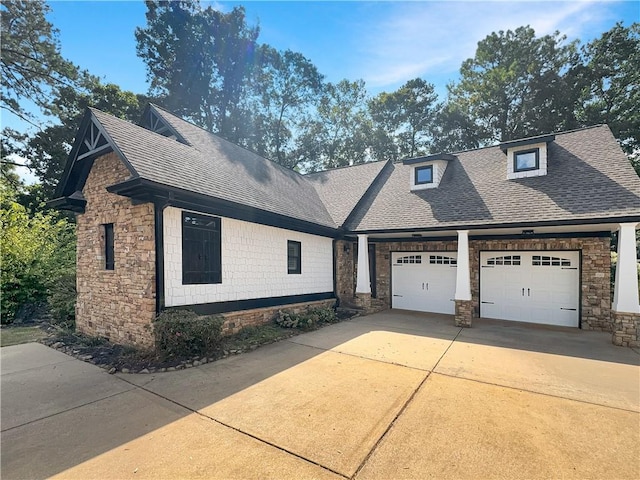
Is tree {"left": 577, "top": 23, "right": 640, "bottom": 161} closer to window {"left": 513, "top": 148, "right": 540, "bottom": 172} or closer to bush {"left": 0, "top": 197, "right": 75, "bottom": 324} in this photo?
window {"left": 513, "top": 148, "right": 540, "bottom": 172}

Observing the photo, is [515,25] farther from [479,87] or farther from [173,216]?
[173,216]

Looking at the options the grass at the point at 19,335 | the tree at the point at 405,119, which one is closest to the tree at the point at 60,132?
the grass at the point at 19,335

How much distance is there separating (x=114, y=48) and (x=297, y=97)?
19.3 metres

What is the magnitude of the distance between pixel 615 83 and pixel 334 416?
26090 mm

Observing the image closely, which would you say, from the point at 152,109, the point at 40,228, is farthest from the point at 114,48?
the point at 40,228

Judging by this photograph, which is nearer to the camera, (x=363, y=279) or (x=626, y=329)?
(x=626, y=329)

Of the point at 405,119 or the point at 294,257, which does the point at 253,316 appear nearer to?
the point at 294,257

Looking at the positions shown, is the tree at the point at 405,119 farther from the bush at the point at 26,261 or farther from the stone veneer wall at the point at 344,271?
the bush at the point at 26,261

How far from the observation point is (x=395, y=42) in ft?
27.8

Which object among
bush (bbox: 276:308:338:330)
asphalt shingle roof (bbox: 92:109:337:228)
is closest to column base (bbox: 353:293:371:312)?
bush (bbox: 276:308:338:330)

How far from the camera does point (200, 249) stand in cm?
757

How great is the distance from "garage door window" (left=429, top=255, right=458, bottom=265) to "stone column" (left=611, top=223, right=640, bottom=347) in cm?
477

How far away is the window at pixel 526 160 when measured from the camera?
10731 millimetres

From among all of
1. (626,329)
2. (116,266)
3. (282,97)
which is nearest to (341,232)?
(116,266)
